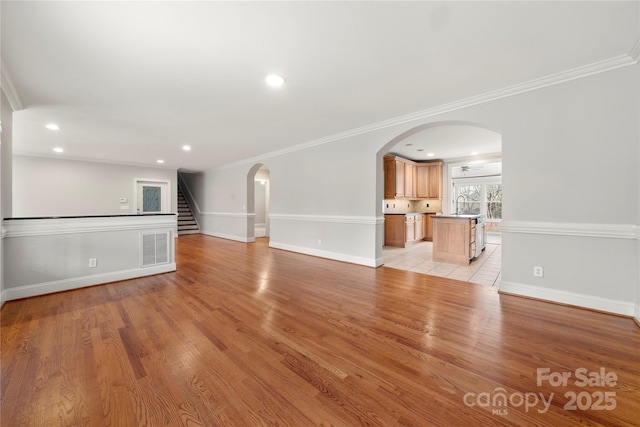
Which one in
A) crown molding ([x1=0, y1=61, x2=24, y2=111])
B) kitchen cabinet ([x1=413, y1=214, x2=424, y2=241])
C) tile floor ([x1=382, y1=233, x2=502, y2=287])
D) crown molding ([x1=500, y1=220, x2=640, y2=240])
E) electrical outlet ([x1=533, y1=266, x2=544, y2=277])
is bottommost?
tile floor ([x1=382, y1=233, x2=502, y2=287])

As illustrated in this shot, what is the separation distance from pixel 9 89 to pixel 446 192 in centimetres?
916

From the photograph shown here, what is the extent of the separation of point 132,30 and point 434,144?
573 centimetres

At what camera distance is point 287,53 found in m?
2.29

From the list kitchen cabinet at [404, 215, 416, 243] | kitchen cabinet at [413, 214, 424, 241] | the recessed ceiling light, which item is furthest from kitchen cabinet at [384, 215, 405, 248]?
the recessed ceiling light

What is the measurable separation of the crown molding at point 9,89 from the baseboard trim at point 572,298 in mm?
6100

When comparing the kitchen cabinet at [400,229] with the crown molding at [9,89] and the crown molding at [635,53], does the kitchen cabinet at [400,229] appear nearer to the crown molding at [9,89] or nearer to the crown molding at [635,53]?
the crown molding at [635,53]

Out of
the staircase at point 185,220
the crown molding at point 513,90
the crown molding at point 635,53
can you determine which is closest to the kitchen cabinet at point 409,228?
the crown molding at point 513,90

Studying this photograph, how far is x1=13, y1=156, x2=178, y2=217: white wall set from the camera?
6.62m

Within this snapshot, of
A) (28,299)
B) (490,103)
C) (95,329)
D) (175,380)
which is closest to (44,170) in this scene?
(28,299)

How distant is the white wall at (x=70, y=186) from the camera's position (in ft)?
21.7

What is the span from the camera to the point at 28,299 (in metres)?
2.99

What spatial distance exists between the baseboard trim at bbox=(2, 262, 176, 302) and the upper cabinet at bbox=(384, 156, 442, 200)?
18.1ft

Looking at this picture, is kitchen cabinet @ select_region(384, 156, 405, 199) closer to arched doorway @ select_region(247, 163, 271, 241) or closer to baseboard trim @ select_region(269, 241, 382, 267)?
baseboard trim @ select_region(269, 241, 382, 267)

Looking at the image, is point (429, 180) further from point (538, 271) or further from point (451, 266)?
point (538, 271)
